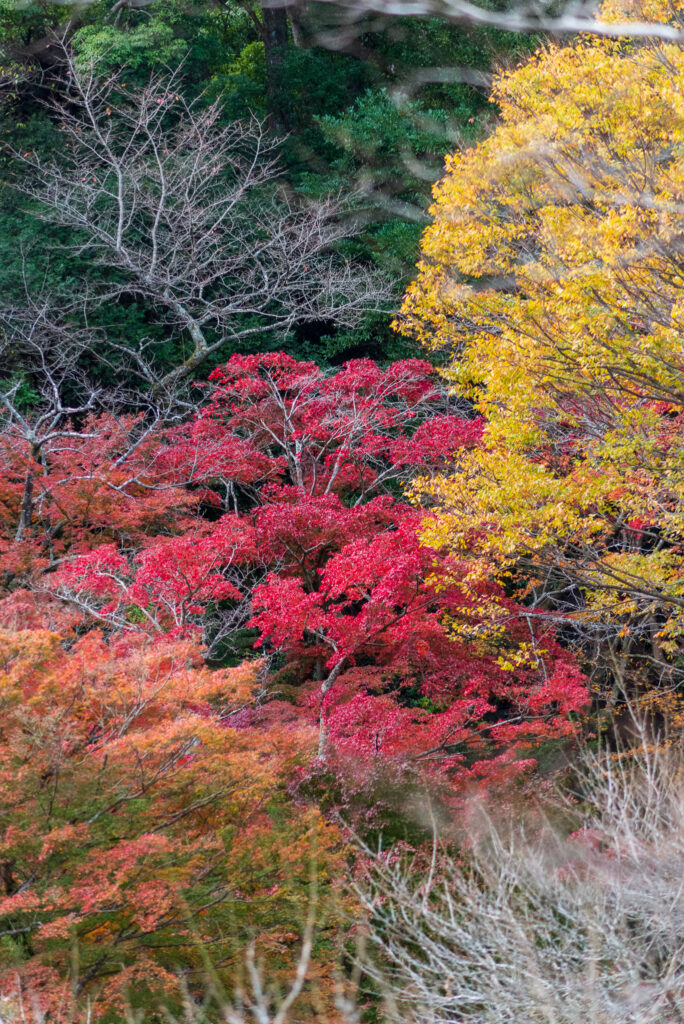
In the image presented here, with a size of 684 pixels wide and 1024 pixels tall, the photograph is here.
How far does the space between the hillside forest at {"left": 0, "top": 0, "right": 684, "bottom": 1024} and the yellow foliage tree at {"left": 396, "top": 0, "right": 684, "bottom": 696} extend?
1.8 inches

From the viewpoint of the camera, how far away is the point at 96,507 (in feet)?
34.5

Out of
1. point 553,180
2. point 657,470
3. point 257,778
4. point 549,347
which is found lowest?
point 257,778

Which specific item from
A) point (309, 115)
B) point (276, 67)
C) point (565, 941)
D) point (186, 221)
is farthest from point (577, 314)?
point (276, 67)

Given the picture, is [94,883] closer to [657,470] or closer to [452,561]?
[452,561]

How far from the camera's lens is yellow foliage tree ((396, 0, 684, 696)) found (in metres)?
6.99

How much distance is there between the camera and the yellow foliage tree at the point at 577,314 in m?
Answer: 6.99

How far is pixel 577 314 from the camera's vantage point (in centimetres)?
745

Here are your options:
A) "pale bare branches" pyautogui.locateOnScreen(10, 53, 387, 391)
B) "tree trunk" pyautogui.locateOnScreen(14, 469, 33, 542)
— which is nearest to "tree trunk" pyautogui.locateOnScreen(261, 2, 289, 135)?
"pale bare branches" pyautogui.locateOnScreen(10, 53, 387, 391)

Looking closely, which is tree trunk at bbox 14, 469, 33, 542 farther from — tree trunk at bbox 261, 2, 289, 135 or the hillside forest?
tree trunk at bbox 261, 2, 289, 135

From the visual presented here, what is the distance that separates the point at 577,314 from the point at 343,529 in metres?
3.50

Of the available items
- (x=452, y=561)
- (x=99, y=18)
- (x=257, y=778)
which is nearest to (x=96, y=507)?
(x=452, y=561)

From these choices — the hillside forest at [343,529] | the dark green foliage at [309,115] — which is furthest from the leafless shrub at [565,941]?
the dark green foliage at [309,115]

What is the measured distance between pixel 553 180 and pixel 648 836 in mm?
5163

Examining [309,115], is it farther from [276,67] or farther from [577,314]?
[577,314]
